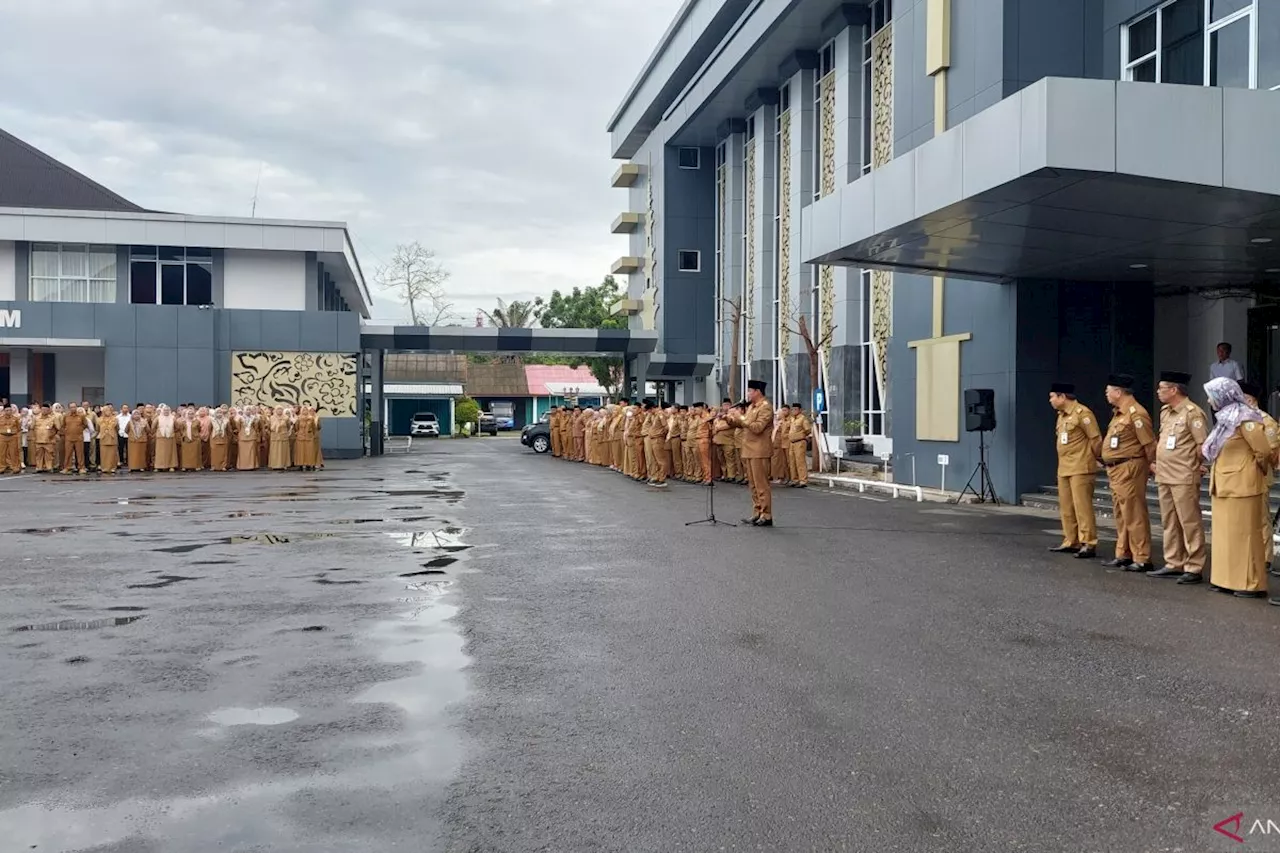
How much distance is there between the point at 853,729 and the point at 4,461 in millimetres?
29540

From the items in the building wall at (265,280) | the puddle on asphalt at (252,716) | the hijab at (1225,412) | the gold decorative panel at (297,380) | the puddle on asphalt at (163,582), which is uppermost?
the building wall at (265,280)

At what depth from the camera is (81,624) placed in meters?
7.94

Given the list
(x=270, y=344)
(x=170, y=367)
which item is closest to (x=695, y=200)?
(x=270, y=344)

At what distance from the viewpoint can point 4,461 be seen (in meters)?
29.0

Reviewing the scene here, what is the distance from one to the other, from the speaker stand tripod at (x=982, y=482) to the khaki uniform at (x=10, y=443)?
78.7 ft

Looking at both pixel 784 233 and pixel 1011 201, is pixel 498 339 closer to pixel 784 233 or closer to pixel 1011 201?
pixel 784 233

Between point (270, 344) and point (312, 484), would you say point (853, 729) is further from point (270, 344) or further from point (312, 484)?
point (270, 344)

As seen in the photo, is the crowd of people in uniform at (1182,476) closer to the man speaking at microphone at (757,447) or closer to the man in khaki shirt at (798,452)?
the man speaking at microphone at (757,447)

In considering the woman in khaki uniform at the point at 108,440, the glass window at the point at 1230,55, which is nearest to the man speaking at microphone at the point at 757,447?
the glass window at the point at 1230,55

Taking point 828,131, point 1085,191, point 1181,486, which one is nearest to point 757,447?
point 1085,191

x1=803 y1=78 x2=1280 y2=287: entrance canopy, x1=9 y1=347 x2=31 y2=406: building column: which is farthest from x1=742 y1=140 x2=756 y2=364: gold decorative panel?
x1=9 y1=347 x2=31 y2=406: building column

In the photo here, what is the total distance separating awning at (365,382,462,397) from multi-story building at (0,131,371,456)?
3019 cm

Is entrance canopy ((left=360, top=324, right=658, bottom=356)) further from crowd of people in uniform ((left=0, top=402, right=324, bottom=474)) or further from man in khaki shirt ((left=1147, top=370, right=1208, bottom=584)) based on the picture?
man in khaki shirt ((left=1147, top=370, right=1208, bottom=584))

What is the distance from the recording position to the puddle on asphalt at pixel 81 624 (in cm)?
779
